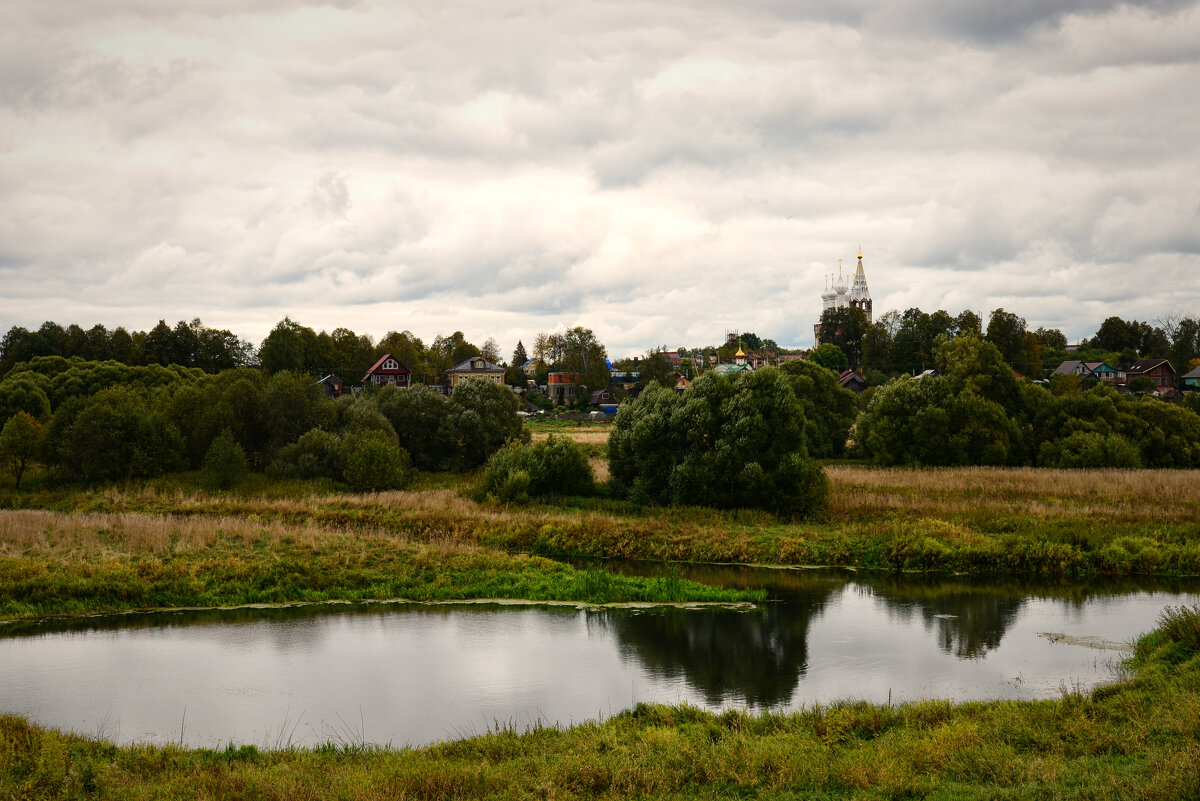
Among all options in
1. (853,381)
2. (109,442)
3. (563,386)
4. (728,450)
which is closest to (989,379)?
(728,450)

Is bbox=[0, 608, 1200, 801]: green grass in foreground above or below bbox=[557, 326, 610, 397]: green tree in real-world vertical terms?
below

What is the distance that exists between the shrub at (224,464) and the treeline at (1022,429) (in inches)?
1538

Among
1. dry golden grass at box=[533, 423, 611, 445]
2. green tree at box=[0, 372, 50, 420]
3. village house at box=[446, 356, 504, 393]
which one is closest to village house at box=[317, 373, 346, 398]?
village house at box=[446, 356, 504, 393]

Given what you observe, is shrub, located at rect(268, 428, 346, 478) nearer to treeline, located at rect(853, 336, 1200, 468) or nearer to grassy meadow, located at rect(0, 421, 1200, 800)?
grassy meadow, located at rect(0, 421, 1200, 800)

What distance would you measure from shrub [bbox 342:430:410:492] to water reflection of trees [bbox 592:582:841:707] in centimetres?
2448

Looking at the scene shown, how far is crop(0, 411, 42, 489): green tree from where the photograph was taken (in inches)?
1731

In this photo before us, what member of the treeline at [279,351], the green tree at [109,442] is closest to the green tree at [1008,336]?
the treeline at [279,351]

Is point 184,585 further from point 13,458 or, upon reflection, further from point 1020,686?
point 13,458

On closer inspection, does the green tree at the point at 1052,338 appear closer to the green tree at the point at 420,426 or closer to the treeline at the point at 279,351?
the treeline at the point at 279,351

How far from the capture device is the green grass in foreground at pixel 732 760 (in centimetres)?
1106

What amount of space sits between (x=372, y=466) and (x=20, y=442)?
58.6 ft

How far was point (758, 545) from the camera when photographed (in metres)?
32.4

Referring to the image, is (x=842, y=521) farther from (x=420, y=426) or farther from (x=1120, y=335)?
(x=1120, y=335)

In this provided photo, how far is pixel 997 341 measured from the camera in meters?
118
